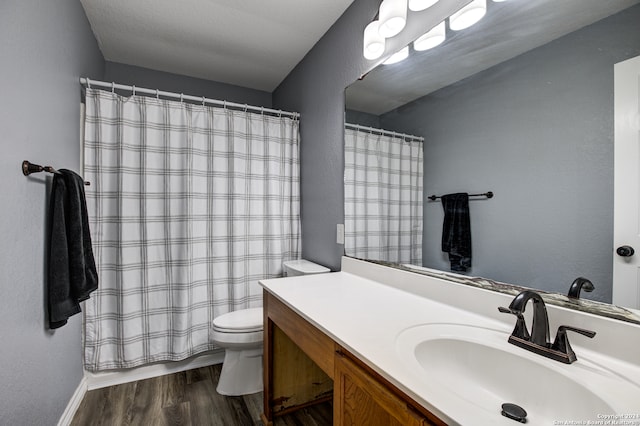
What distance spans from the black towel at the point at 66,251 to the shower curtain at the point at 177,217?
492mm

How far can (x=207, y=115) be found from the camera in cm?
218

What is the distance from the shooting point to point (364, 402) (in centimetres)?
78

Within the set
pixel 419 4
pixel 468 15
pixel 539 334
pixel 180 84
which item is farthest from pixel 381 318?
pixel 180 84

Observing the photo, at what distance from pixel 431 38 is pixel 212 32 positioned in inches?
61.9

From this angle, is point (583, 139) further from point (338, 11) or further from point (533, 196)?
point (338, 11)

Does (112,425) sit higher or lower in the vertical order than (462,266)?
lower

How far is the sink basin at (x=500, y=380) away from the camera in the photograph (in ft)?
1.88

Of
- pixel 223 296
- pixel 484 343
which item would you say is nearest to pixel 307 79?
pixel 223 296

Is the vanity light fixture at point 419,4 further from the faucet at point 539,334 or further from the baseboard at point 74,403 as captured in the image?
the baseboard at point 74,403

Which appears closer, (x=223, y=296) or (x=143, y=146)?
(x=143, y=146)

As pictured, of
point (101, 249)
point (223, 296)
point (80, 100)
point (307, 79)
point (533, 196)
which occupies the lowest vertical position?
point (223, 296)

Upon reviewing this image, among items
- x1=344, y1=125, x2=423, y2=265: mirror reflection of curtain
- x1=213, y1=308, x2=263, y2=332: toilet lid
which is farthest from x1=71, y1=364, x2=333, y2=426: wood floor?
x1=344, y1=125, x2=423, y2=265: mirror reflection of curtain

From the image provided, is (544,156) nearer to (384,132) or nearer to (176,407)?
(384,132)

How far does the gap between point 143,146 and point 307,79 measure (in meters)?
1.33
